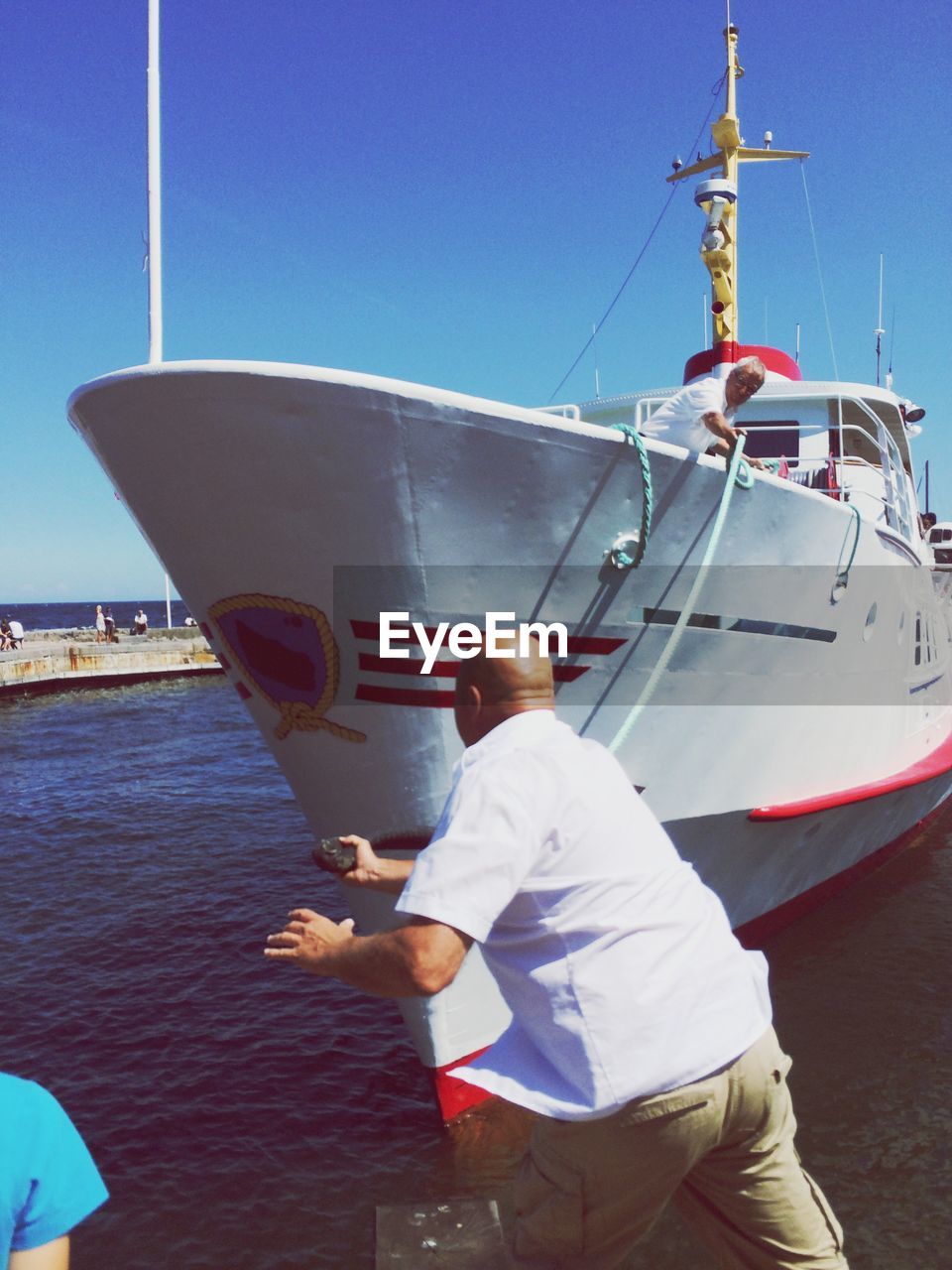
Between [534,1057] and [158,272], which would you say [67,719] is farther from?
[534,1057]

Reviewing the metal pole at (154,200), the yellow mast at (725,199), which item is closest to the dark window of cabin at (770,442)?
the yellow mast at (725,199)

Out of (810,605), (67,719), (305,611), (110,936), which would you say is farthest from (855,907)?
(67,719)

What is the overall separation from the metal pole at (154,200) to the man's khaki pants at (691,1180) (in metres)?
4.57

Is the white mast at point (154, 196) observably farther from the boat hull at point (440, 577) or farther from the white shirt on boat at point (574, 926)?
the white shirt on boat at point (574, 926)

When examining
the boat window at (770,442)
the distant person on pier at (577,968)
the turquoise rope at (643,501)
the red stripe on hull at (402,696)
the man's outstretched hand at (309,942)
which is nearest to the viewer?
the distant person on pier at (577,968)

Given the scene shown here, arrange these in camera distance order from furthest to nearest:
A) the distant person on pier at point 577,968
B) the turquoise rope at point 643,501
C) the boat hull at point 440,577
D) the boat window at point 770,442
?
the boat window at point 770,442
the turquoise rope at point 643,501
the boat hull at point 440,577
the distant person on pier at point 577,968

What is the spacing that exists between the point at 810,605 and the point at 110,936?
23.7 feet

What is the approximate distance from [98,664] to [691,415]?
2939 cm

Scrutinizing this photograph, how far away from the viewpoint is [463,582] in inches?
165

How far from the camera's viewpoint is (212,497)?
13.2ft

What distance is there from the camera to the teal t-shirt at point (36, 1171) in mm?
1366

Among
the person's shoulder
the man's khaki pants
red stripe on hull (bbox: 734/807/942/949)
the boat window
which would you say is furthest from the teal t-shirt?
the boat window

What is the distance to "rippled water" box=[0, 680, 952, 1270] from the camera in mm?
4566

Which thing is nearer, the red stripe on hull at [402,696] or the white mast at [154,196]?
the red stripe on hull at [402,696]
